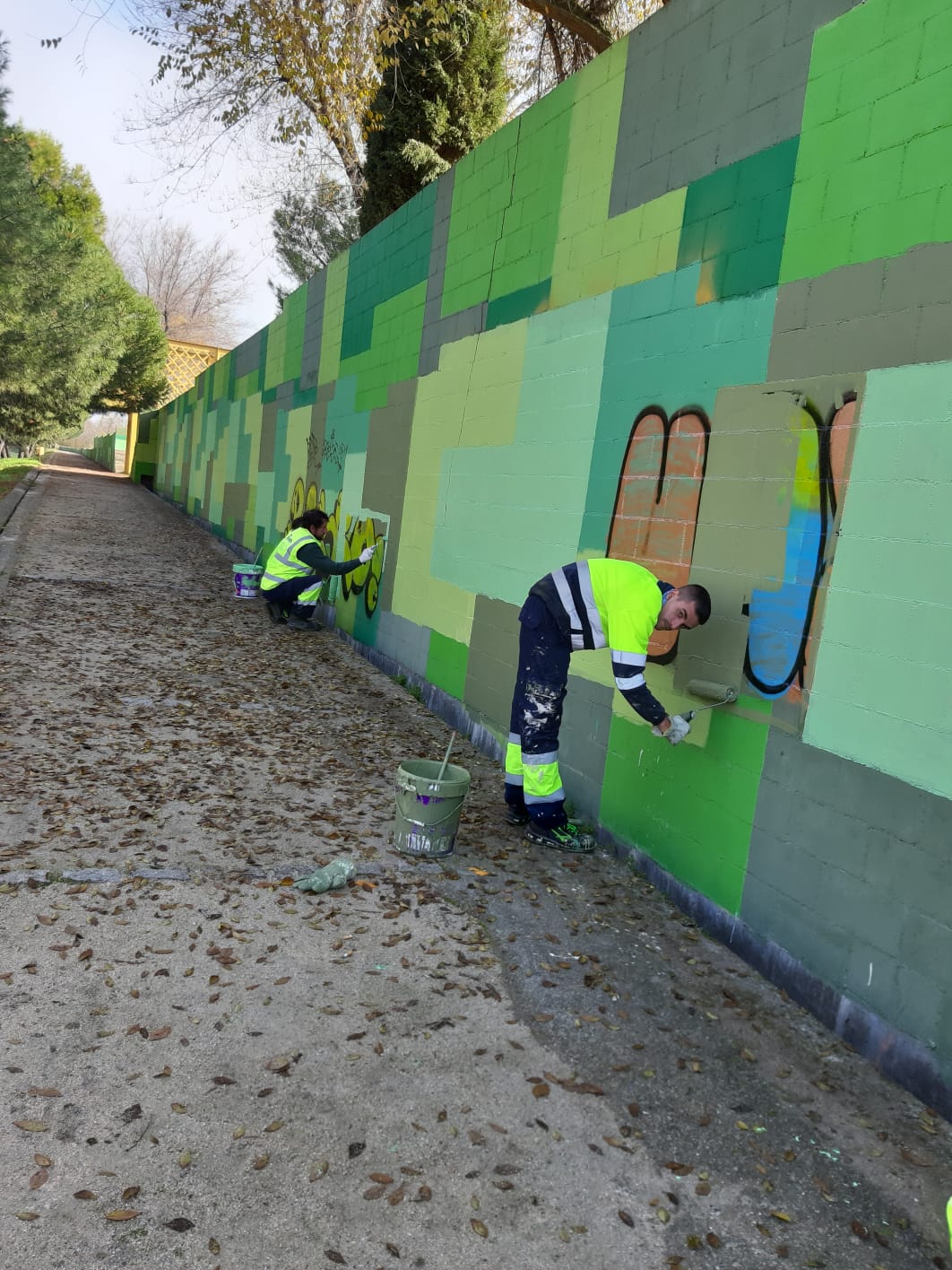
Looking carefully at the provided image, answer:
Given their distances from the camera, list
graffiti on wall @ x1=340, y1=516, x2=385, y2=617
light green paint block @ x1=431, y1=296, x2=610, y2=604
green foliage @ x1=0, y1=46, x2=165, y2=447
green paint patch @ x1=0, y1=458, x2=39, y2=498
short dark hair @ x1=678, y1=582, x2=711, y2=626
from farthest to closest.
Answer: green paint patch @ x1=0, y1=458, x2=39, y2=498, green foliage @ x1=0, y1=46, x2=165, y2=447, graffiti on wall @ x1=340, y1=516, x2=385, y2=617, light green paint block @ x1=431, y1=296, x2=610, y2=604, short dark hair @ x1=678, y1=582, x2=711, y2=626

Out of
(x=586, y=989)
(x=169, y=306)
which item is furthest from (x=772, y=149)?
(x=169, y=306)

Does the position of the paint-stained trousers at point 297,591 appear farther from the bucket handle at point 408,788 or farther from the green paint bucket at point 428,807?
the bucket handle at point 408,788

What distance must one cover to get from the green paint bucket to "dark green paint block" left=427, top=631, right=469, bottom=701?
249 centimetres

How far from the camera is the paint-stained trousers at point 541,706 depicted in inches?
199

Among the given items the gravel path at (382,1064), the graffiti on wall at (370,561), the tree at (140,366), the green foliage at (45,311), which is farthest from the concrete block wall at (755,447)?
the tree at (140,366)

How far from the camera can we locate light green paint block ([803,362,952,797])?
3268 millimetres

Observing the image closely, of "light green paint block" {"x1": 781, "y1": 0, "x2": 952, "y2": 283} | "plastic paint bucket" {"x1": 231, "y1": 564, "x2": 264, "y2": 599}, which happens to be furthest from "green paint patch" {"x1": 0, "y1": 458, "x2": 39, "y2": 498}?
"light green paint block" {"x1": 781, "y1": 0, "x2": 952, "y2": 283}

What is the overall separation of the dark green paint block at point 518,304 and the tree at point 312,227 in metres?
17.7

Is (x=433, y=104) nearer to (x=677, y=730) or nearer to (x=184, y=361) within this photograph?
(x=677, y=730)

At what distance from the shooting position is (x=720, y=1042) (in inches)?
135

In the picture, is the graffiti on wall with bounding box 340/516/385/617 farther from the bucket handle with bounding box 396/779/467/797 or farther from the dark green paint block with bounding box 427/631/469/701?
the bucket handle with bounding box 396/779/467/797

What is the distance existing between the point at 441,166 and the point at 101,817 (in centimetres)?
1463

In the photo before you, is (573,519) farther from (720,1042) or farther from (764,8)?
(720,1042)

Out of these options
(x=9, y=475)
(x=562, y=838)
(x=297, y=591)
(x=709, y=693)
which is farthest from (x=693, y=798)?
(x=9, y=475)
